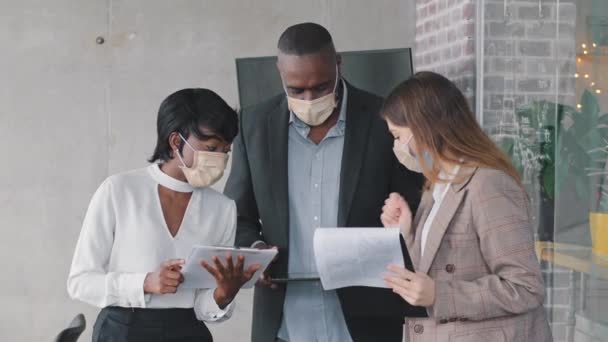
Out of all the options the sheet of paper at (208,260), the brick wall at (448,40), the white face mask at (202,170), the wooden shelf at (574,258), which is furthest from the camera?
the brick wall at (448,40)

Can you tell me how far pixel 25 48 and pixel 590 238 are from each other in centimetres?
368

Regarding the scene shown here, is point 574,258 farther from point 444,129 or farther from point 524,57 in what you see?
point 444,129

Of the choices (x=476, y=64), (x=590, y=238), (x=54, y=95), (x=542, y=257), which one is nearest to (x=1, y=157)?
(x=54, y=95)

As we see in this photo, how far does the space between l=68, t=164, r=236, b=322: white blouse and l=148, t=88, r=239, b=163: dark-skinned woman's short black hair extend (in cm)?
12

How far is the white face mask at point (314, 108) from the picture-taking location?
2800mm

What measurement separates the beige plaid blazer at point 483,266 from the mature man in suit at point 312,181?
57 centimetres

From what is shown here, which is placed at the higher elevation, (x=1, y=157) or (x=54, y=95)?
(x=54, y=95)

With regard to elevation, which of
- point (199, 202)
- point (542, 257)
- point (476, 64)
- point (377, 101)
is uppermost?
point (476, 64)

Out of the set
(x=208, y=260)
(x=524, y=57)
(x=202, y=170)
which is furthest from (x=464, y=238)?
(x=524, y=57)

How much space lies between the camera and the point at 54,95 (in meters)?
5.30

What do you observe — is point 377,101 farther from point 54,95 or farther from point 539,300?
point 54,95

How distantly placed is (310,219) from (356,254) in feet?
2.09

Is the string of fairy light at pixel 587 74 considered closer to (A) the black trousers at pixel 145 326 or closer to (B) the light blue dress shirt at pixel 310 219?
(B) the light blue dress shirt at pixel 310 219

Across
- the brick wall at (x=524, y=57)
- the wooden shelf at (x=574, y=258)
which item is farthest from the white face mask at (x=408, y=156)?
the brick wall at (x=524, y=57)
